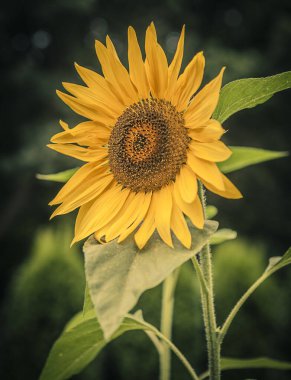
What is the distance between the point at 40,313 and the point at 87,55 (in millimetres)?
7989

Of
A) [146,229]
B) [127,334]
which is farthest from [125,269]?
[127,334]

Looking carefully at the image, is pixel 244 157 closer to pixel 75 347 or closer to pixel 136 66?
pixel 136 66

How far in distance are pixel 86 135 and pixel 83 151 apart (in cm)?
3

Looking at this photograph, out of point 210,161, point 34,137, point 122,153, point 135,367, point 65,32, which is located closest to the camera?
point 210,161

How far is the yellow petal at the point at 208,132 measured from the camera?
80cm

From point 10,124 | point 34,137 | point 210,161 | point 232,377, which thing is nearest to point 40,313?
point 232,377

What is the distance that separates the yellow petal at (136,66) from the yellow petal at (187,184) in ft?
0.57

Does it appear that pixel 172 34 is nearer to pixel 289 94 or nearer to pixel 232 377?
pixel 289 94

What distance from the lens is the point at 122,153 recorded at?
3.23 ft

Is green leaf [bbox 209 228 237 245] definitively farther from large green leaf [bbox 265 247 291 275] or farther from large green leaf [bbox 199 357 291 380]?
large green leaf [bbox 199 357 291 380]

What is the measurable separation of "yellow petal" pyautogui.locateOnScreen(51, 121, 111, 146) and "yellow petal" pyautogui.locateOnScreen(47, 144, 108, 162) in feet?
0.04

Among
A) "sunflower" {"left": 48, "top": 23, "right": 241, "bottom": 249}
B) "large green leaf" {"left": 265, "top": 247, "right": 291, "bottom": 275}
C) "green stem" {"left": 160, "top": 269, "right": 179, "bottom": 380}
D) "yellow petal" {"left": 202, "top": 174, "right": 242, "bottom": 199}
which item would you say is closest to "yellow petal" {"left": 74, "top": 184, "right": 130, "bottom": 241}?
"sunflower" {"left": 48, "top": 23, "right": 241, "bottom": 249}

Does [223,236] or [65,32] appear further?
[65,32]

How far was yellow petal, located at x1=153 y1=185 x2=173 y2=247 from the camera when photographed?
0.82 metres
